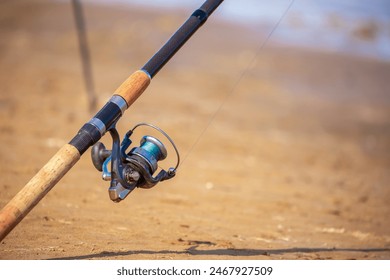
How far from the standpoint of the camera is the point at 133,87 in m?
4.15

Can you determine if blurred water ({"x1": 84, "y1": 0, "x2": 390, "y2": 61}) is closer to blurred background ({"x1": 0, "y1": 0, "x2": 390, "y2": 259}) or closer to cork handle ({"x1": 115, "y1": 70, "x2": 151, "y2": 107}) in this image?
blurred background ({"x1": 0, "y1": 0, "x2": 390, "y2": 259})

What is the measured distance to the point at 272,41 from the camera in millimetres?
16875

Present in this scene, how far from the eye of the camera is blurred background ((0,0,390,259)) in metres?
5.25

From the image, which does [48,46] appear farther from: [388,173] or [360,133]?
[388,173]

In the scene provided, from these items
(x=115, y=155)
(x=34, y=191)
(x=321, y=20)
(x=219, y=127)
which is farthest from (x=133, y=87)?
(x=321, y=20)

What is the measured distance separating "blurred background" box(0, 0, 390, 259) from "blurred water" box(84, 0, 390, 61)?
0.27 feet

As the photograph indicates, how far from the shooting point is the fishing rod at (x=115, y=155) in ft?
12.1

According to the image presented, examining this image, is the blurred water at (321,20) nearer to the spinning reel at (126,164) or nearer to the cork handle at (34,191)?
the spinning reel at (126,164)

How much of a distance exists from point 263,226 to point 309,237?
44cm

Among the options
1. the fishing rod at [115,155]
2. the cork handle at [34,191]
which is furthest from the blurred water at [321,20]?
the cork handle at [34,191]

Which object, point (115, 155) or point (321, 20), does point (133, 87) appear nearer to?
point (115, 155)

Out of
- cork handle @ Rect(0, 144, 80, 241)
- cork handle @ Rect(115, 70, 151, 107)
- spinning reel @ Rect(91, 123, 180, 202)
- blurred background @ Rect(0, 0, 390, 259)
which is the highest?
cork handle @ Rect(115, 70, 151, 107)

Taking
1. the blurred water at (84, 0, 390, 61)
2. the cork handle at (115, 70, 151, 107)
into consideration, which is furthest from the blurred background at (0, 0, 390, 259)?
the cork handle at (115, 70, 151, 107)

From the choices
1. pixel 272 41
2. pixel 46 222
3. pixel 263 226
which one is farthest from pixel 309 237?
pixel 272 41
